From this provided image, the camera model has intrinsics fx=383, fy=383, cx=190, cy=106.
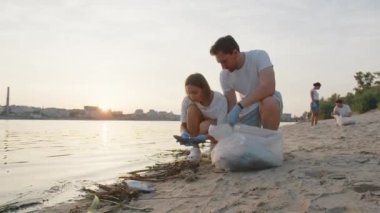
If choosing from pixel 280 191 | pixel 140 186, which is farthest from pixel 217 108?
pixel 280 191

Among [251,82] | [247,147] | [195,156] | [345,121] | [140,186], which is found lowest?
[140,186]

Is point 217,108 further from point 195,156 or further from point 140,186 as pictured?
point 140,186

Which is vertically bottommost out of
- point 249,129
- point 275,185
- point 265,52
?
point 275,185

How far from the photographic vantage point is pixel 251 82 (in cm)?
361

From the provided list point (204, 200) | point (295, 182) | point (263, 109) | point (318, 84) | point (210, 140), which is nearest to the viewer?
point (204, 200)

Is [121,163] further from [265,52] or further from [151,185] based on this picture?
[265,52]

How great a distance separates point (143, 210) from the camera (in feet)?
8.16

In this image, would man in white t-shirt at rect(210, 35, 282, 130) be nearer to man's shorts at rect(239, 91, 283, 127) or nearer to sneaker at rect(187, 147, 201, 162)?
man's shorts at rect(239, 91, 283, 127)

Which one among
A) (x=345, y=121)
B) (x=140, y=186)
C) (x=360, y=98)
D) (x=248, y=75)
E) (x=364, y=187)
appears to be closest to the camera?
(x=364, y=187)

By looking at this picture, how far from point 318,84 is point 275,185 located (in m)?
9.41

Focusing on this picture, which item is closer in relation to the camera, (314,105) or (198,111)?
(198,111)

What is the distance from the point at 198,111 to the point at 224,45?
941 mm

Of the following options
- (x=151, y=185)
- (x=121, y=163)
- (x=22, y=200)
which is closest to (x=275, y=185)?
(x=151, y=185)

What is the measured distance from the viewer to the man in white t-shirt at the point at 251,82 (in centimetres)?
335
